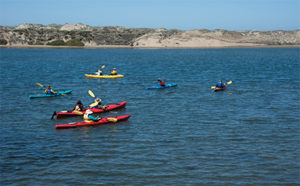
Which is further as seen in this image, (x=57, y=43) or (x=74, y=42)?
(x=74, y=42)

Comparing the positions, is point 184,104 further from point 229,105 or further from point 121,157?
point 121,157

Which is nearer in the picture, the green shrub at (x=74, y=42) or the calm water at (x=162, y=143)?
the calm water at (x=162, y=143)

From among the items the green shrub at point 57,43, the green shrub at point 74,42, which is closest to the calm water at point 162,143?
the green shrub at point 74,42

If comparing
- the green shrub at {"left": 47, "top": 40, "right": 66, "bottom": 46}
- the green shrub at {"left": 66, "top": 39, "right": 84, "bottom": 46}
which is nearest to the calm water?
the green shrub at {"left": 66, "top": 39, "right": 84, "bottom": 46}

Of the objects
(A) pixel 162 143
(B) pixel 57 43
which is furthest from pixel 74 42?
(A) pixel 162 143

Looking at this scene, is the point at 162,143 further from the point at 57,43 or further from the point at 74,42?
the point at 57,43

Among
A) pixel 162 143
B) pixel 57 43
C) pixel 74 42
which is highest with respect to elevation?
pixel 74 42

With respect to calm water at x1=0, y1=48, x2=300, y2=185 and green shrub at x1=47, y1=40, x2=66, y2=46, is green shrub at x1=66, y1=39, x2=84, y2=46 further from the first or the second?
calm water at x1=0, y1=48, x2=300, y2=185

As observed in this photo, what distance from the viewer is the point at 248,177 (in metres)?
16.3

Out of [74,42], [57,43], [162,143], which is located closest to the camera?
[162,143]

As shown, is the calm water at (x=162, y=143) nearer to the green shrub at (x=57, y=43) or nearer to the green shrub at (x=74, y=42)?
the green shrub at (x=74, y=42)

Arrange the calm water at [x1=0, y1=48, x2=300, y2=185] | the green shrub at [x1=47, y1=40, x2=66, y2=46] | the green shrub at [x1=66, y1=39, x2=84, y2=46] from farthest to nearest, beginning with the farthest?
the green shrub at [x1=47, y1=40, x2=66, y2=46]
the green shrub at [x1=66, y1=39, x2=84, y2=46]
the calm water at [x1=0, y1=48, x2=300, y2=185]

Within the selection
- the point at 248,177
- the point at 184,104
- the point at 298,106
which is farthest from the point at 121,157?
the point at 298,106

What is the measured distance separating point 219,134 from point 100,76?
32058 mm
